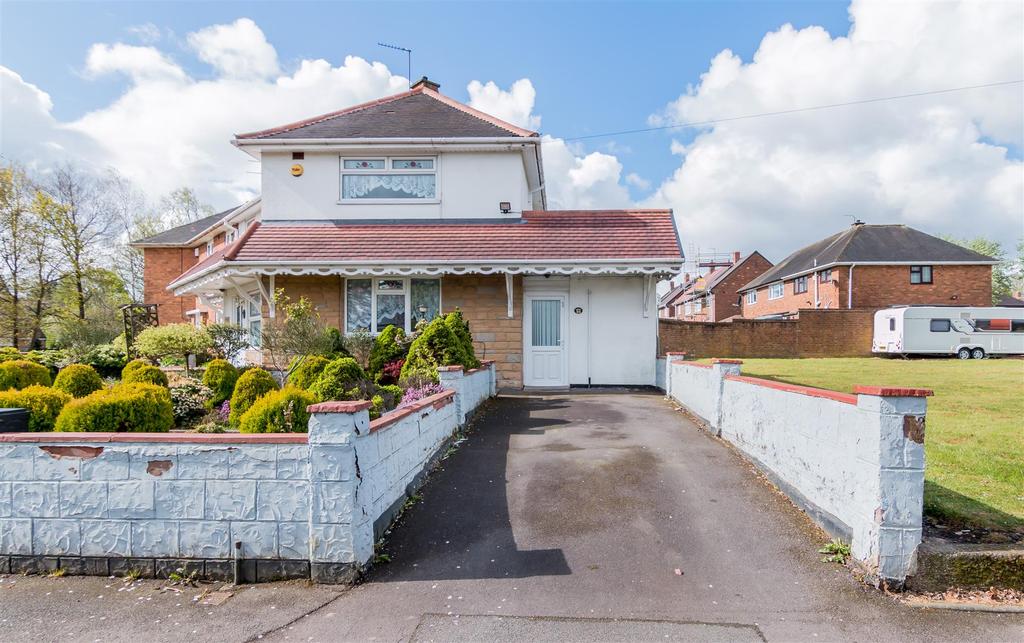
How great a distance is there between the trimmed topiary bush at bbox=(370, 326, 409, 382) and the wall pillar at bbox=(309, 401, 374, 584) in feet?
21.1

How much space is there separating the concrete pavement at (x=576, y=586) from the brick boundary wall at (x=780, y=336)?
23.0 metres

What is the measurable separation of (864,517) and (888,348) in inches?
1124

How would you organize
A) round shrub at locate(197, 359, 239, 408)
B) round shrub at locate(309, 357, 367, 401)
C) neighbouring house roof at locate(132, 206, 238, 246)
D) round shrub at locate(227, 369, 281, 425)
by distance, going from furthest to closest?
neighbouring house roof at locate(132, 206, 238, 246) → round shrub at locate(197, 359, 239, 408) → round shrub at locate(309, 357, 367, 401) → round shrub at locate(227, 369, 281, 425)

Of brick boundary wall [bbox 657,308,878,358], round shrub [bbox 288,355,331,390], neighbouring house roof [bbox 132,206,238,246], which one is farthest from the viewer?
neighbouring house roof [bbox 132,206,238,246]

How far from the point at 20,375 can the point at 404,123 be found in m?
10.0

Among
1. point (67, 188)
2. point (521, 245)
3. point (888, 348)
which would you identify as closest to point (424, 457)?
point (521, 245)

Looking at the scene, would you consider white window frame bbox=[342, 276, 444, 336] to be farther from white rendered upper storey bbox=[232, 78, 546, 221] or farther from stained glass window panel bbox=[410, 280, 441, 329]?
white rendered upper storey bbox=[232, 78, 546, 221]

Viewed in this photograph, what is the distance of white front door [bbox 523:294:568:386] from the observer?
505 inches

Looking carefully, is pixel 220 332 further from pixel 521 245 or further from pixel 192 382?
pixel 521 245

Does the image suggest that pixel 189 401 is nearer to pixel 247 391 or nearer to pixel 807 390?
pixel 247 391

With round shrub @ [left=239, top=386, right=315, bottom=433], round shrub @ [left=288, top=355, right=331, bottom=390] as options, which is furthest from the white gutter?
round shrub @ [left=239, top=386, right=315, bottom=433]

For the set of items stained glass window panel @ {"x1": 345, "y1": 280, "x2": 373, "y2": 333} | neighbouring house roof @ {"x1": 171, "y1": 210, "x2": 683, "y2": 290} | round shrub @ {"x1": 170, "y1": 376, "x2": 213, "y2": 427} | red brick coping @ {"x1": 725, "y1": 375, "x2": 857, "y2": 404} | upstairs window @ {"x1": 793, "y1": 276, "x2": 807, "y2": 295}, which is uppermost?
upstairs window @ {"x1": 793, "y1": 276, "x2": 807, "y2": 295}

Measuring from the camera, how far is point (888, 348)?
88.4 feet

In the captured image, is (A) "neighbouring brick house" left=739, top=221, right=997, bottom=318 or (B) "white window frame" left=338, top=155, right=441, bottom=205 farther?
(A) "neighbouring brick house" left=739, top=221, right=997, bottom=318
